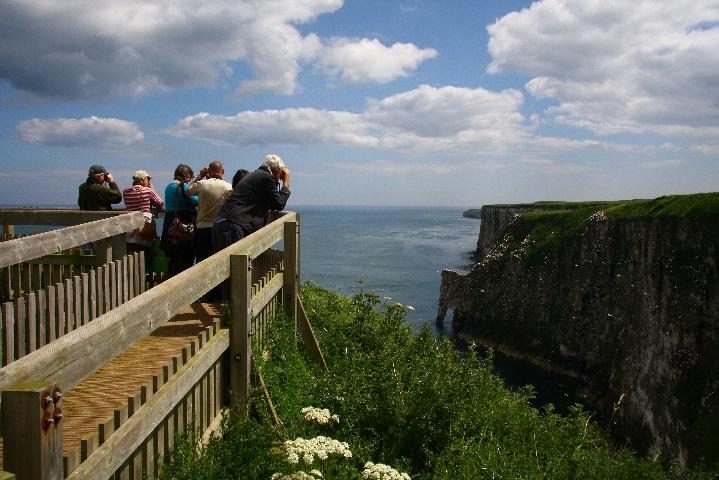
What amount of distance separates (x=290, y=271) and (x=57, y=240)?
323 centimetres

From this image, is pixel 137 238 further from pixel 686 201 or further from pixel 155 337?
pixel 686 201

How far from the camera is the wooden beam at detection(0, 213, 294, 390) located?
2.40 meters

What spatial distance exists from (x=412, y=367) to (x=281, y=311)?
81.5 inches

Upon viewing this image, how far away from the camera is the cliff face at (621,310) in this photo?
98.3 feet

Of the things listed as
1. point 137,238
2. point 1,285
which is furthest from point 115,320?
point 137,238

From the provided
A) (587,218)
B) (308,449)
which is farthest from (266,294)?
(587,218)

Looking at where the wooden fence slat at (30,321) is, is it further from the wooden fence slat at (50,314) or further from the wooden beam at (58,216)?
the wooden beam at (58,216)

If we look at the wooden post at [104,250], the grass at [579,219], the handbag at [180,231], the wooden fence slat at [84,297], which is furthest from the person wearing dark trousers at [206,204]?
the grass at [579,219]

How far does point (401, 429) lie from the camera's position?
694 centimetres

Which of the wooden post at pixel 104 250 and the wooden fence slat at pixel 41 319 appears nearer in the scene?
the wooden fence slat at pixel 41 319

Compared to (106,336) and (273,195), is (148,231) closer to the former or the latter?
(273,195)

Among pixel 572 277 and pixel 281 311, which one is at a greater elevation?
pixel 281 311

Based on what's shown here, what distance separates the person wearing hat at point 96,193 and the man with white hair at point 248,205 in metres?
3.41

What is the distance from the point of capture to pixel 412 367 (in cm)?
870
